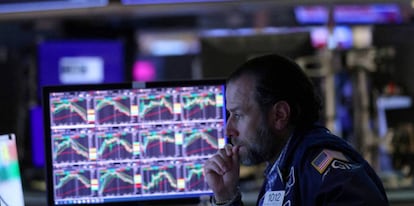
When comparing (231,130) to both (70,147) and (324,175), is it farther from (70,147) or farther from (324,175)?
(70,147)

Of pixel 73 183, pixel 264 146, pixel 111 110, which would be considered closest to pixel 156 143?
pixel 111 110

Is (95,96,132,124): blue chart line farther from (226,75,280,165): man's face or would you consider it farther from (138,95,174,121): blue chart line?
(226,75,280,165): man's face

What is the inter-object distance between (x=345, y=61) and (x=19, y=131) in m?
3.53

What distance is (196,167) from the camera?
2.25 meters

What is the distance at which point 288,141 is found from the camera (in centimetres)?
180

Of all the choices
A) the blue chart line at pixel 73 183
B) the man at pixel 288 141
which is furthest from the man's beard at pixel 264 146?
the blue chart line at pixel 73 183

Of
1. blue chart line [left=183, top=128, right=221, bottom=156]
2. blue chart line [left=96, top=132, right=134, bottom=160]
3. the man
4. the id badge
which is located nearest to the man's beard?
the man

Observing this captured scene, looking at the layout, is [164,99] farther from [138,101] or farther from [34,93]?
[34,93]

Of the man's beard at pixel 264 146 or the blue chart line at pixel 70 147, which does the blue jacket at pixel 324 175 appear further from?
the blue chart line at pixel 70 147

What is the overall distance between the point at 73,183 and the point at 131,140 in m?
0.23

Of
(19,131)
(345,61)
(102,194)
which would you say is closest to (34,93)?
(19,131)

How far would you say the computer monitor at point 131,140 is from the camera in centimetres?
221

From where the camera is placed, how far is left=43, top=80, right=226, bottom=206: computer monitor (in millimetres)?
2213

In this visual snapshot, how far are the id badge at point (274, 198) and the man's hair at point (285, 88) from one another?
19 centimetres
